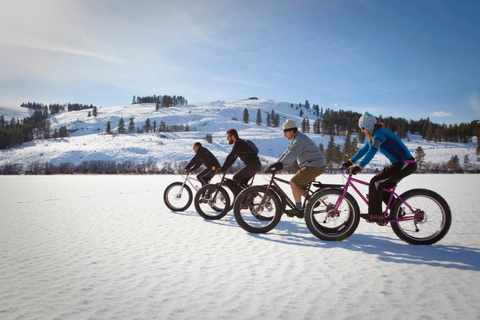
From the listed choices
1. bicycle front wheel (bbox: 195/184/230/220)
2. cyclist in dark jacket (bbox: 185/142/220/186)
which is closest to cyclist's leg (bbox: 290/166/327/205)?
bicycle front wheel (bbox: 195/184/230/220)

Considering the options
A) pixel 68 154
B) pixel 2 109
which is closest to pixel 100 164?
pixel 68 154

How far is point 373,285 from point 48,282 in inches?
162

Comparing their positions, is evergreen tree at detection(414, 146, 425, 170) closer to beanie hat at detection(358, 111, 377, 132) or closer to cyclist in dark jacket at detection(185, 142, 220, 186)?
cyclist in dark jacket at detection(185, 142, 220, 186)

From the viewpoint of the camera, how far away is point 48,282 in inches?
123

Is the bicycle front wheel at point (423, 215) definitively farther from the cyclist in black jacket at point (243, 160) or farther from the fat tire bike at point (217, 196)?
the fat tire bike at point (217, 196)

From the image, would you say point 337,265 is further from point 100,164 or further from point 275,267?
point 100,164

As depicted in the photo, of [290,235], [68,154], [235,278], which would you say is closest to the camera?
[235,278]

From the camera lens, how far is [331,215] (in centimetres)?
468

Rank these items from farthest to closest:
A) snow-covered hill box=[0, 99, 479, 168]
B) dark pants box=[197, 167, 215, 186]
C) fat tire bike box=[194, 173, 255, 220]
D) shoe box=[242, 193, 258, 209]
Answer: snow-covered hill box=[0, 99, 479, 168]
dark pants box=[197, 167, 215, 186]
fat tire bike box=[194, 173, 255, 220]
shoe box=[242, 193, 258, 209]

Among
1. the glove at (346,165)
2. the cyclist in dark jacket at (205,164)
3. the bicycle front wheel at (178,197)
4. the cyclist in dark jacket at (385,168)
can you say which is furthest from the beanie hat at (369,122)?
the bicycle front wheel at (178,197)

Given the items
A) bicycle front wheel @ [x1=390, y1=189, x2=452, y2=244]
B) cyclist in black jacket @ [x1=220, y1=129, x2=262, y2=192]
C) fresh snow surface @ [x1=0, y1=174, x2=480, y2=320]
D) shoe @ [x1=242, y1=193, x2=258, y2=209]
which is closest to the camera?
fresh snow surface @ [x1=0, y1=174, x2=480, y2=320]

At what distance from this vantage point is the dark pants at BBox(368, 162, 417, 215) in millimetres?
4371

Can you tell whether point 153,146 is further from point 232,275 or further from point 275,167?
point 232,275

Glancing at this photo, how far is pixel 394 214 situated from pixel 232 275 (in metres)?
3.23
